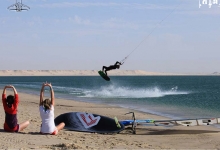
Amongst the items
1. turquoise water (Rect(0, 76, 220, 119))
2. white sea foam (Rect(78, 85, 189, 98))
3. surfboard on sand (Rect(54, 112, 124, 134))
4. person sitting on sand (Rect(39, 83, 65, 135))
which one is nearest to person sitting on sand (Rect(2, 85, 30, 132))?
person sitting on sand (Rect(39, 83, 65, 135))

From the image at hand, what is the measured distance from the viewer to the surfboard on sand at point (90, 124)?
11.2m

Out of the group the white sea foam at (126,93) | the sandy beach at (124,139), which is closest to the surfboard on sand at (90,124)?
the sandy beach at (124,139)

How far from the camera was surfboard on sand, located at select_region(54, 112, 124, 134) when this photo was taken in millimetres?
11216

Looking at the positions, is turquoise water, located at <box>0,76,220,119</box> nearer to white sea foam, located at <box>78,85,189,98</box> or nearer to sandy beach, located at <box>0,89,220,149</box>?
white sea foam, located at <box>78,85,189,98</box>

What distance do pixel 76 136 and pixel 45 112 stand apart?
1289 millimetres

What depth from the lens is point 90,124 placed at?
37.8ft

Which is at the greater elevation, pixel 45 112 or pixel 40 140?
pixel 45 112

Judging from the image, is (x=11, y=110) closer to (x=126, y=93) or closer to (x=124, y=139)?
(x=124, y=139)

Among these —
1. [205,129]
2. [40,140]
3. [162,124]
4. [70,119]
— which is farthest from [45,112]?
[205,129]

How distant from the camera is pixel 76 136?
9.84 meters

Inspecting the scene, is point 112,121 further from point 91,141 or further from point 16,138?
point 16,138

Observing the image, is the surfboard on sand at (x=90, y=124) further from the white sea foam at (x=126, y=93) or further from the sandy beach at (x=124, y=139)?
the white sea foam at (x=126, y=93)

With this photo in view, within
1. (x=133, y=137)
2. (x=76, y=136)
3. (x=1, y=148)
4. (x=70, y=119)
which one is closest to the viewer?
(x=1, y=148)

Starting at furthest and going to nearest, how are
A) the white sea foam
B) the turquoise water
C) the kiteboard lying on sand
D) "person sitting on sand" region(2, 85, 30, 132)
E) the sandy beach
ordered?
the white sea foam < the turquoise water < the kiteboard lying on sand < "person sitting on sand" region(2, 85, 30, 132) < the sandy beach
